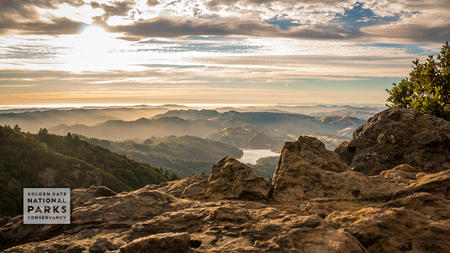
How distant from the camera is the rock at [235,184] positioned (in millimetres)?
21125

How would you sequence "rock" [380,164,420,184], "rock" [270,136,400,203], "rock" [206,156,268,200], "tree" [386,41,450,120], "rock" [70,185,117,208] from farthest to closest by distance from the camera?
"tree" [386,41,450,120] < "rock" [380,164,420,184] < "rock" [206,156,268,200] < "rock" [70,185,117,208] < "rock" [270,136,400,203]

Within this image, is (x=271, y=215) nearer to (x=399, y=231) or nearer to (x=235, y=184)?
(x=399, y=231)

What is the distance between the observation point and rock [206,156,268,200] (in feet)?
69.3

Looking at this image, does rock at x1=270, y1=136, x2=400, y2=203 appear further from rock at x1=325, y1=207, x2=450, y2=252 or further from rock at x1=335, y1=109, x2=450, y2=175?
rock at x1=335, y1=109, x2=450, y2=175

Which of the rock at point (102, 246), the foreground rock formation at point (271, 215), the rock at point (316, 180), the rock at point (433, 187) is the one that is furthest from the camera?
the rock at point (316, 180)

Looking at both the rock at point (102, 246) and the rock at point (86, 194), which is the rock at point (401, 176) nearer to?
the rock at point (102, 246)

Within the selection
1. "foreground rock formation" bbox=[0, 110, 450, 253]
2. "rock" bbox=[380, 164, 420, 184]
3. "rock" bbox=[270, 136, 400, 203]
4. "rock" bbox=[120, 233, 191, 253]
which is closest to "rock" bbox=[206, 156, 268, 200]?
"foreground rock formation" bbox=[0, 110, 450, 253]

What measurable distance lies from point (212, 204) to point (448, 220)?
502 inches

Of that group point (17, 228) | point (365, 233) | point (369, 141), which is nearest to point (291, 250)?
point (365, 233)

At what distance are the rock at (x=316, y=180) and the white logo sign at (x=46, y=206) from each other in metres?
14.5

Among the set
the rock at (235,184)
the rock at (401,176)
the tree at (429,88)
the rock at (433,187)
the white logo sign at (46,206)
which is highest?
the tree at (429,88)

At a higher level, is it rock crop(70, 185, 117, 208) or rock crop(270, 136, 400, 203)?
rock crop(270, 136, 400, 203)

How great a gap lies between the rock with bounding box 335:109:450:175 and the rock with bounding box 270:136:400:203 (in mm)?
8523

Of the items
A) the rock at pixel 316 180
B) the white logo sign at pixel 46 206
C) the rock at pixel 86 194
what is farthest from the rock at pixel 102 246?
the rock at pixel 316 180
